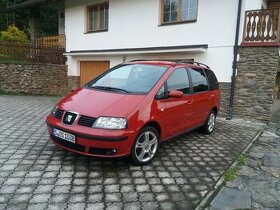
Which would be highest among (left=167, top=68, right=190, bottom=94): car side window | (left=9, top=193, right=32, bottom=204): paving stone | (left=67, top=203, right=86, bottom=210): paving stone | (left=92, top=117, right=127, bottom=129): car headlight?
(left=167, top=68, right=190, bottom=94): car side window

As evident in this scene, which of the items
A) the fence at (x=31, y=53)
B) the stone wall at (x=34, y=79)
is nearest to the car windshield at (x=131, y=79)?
the stone wall at (x=34, y=79)

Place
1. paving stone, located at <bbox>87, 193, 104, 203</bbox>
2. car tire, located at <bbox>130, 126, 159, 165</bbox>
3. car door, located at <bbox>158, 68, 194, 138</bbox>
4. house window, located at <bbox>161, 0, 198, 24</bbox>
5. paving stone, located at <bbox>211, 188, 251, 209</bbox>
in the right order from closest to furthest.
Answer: paving stone, located at <bbox>87, 193, 104, 203</bbox>
paving stone, located at <bbox>211, 188, 251, 209</bbox>
car tire, located at <bbox>130, 126, 159, 165</bbox>
car door, located at <bbox>158, 68, 194, 138</bbox>
house window, located at <bbox>161, 0, 198, 24</bbox>

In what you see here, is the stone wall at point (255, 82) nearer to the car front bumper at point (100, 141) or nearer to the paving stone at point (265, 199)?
the paving stone at point (265, 199)

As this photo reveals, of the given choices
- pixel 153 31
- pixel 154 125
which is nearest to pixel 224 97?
pixel 153 31

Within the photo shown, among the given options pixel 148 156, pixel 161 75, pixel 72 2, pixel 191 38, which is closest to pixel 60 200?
pixel 148 156

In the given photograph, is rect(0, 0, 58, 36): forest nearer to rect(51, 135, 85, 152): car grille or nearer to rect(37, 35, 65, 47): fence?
rect(37, 35, 65, 47): fence

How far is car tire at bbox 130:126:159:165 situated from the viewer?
14.1ft

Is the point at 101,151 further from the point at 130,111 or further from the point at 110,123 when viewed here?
the point at 130,111

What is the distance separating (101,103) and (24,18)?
26.6 metres

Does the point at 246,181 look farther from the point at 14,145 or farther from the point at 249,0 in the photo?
the point at 249,0

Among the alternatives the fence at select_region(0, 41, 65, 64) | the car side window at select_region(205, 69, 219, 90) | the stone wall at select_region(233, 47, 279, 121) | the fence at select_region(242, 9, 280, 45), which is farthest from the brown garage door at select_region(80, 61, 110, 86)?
the car side window at select_region(205, 69, 219, 90)

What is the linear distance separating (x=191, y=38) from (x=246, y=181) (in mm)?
7090

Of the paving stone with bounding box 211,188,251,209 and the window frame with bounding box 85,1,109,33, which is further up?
the window frame with bounding box 85,1,109,33

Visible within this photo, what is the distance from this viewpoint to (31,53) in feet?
45.4
